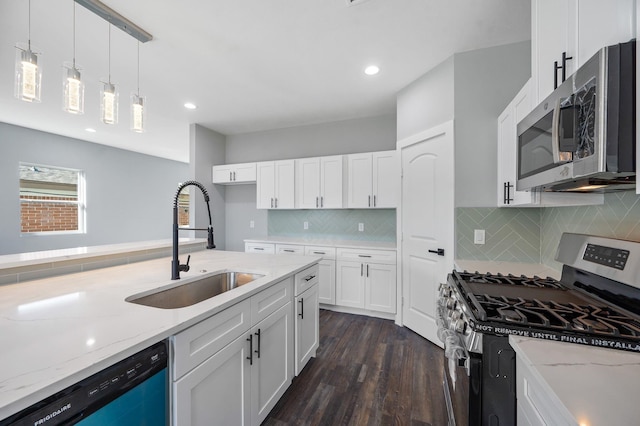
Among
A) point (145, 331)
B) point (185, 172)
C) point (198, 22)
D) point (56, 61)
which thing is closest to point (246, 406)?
point (145, 331)

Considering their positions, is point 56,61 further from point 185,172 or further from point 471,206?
point 185,172

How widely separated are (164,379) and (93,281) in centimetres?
96

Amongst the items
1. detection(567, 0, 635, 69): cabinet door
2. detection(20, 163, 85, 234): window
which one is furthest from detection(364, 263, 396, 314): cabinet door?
detection(20, 163, 85, 234): window

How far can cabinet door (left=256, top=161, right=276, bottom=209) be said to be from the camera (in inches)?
158

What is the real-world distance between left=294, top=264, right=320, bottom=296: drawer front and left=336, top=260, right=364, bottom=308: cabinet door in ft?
3.93

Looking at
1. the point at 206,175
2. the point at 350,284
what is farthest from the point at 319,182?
the point at 206,175

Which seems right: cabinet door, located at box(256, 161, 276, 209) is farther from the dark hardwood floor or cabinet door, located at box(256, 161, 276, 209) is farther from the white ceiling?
the dark hardwood floor

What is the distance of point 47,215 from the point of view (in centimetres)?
463

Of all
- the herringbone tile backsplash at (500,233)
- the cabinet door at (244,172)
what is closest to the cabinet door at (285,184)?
the cabinet door at (244,172)

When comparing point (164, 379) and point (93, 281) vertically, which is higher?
point (93, 281)

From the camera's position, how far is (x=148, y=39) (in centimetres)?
211

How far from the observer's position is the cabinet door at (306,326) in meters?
1.88

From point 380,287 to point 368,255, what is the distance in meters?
0.42

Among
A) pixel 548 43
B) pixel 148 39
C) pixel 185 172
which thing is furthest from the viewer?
pixel 185 172
